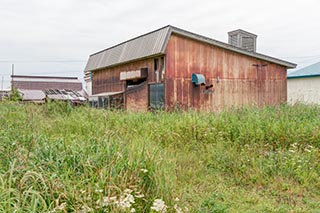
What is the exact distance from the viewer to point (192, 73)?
10.1 metres

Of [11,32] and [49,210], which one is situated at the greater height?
[11,32]

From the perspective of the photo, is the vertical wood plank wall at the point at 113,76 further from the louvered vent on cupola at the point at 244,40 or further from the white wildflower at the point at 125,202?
the white wildflower at the point at 125,202

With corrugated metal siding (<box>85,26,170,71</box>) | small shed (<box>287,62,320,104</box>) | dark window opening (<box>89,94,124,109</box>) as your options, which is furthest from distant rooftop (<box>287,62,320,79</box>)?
dark window opening (<box>89,94,124,109</box>)

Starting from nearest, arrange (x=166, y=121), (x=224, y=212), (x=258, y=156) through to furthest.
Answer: (x=224, y=212), (x=258, y=156), (x=166, y=121)

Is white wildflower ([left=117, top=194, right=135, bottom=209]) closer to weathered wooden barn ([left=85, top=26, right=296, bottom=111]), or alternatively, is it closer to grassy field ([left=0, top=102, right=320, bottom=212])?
grassy field ([left=0, top=102, right=320, bottom=212])

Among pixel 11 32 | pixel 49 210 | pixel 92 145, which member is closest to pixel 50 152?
pixel 92 145

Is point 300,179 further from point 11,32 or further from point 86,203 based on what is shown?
point 11,32

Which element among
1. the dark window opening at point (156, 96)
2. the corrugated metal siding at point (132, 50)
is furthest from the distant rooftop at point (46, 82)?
the dark window opening at point (156, 96)

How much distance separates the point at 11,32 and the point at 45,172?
13.8 m

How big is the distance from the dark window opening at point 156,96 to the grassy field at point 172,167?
380 cm

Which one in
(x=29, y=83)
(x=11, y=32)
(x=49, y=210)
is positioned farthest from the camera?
(x=29, y=83)

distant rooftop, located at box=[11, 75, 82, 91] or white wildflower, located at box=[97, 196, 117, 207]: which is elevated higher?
distant rooftop, located at box=[11, 75, 82, 91]

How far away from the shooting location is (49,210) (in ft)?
5.84

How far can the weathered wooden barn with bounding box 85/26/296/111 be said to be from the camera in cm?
965
